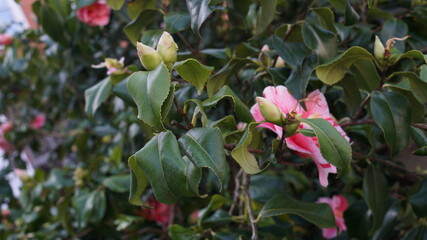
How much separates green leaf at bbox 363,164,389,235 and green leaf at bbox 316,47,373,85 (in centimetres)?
30

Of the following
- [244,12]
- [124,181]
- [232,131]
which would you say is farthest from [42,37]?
[232,131]

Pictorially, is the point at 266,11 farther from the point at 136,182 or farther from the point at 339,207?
the point at 339,207

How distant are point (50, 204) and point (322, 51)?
4.22 ft

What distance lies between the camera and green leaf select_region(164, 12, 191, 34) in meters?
0.85

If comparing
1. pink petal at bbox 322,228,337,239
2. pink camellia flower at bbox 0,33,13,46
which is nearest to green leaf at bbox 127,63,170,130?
pink petal at bbox 322,228,337,239

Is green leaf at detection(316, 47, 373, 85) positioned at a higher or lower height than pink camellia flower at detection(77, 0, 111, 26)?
higher

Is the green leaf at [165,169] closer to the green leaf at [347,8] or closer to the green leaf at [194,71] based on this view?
the green leaf at [194,71]

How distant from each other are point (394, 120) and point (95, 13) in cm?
101

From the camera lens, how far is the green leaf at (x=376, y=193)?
91cm

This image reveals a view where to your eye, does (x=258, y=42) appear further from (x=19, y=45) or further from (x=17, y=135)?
(x=17, y=135)

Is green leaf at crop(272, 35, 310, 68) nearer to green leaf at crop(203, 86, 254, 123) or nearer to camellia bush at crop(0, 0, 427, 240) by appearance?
camellia bush at crop(0, 0, 427, 240)

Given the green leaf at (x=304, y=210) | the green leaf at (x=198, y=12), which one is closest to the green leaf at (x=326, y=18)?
the green leaf at (x=198, y=12)

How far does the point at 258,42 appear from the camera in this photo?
1.10 meters

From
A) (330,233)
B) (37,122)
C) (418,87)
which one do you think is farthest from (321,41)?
(37,122)
